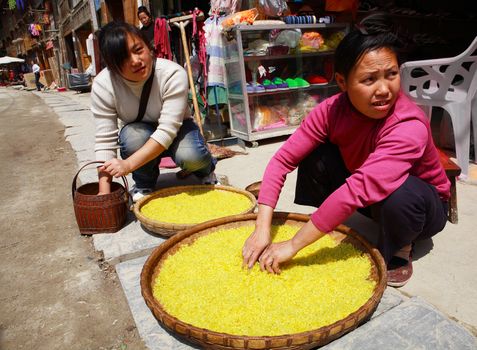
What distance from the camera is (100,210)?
1934 mm

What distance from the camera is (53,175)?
11.6ft

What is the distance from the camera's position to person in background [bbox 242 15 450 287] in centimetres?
123

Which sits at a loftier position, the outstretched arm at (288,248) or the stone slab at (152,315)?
the outstretched arm at (288,248)

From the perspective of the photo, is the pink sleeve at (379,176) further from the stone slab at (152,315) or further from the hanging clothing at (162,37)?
the hanging clothing at (162,37)

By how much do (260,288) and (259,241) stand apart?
0.19m

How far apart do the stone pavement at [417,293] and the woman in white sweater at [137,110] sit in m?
0.41

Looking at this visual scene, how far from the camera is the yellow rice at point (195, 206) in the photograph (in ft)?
6.48

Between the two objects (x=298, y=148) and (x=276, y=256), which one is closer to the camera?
(x=276, y=256)

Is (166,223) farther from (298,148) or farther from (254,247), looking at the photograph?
(298,148)

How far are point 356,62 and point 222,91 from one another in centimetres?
297

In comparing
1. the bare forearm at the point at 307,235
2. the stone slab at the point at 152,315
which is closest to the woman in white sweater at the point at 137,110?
the stone slab at the point at 152,315

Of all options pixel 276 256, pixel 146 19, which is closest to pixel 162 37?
pixel 146 19

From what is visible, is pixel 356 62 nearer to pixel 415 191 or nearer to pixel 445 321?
pixel 415 191

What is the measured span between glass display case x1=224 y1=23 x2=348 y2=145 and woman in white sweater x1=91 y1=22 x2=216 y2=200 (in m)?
1.72
